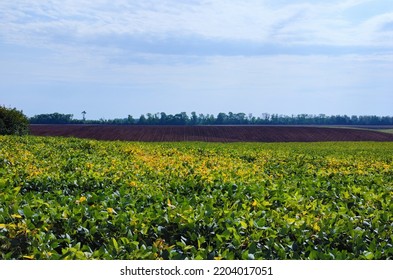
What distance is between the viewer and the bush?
36822 millimetres

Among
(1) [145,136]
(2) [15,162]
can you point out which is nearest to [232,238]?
(2) [15,162]

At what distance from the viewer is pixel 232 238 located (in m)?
5.43

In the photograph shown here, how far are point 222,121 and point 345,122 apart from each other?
45.3 metres

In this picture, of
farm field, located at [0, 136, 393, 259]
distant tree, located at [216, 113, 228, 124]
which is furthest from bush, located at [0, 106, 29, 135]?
distant tree, located at [216, 113, 228, 124]

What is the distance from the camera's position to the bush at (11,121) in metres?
36.8

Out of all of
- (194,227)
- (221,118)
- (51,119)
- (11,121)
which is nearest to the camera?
(194,227)

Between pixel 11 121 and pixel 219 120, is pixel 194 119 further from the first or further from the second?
pixel 11 121

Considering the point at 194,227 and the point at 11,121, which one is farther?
the point at 11,121

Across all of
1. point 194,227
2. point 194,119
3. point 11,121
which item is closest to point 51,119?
point 194,119

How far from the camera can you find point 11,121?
123ft

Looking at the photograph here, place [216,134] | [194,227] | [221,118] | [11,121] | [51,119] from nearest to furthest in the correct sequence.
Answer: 1. [194,227]
2. [11,121]
3. [216,134]
4. [51,119]
5. [221,118]

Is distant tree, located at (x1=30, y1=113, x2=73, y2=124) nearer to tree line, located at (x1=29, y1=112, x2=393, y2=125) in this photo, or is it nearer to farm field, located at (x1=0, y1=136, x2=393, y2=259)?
tree line, located at (x1=29, y1=112, x2=393, y2=125)

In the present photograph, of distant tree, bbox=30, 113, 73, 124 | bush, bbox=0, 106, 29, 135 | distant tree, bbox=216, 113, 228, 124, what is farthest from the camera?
distant tree, bbox=216, 113, 228, 124
